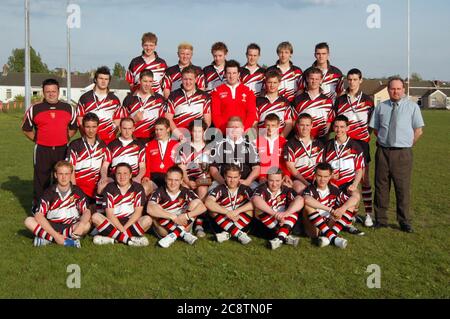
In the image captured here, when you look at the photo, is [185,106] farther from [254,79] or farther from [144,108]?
[254,79]

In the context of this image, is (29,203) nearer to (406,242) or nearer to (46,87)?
(46,87)

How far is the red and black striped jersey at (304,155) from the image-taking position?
6.52m

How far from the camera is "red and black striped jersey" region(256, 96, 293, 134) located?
6980 millimetres

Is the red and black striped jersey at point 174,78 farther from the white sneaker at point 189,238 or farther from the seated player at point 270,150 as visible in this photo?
the white sneaker at point 189,238

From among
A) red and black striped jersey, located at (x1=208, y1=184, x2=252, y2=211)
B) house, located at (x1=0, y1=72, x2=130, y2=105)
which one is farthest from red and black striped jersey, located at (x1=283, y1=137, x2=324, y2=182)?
house, located at (x1=0, y1=72, x2=130, y2=105)

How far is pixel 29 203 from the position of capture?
8.08 m

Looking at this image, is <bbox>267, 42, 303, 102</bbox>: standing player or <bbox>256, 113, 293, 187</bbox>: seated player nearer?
<bbox>256, 113, 293, 187</bbox>: seated player

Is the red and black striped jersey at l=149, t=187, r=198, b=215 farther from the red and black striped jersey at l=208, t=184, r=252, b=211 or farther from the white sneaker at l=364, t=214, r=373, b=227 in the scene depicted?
the white sneaker at l=364, t=214, r=373, b=227

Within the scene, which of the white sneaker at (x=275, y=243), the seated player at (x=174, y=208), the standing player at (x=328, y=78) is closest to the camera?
the white sneaker at (x=275, y=243)

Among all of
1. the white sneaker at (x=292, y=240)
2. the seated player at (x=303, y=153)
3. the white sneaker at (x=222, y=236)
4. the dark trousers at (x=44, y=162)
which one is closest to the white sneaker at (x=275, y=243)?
the white sneaker at (x=292, y=240)

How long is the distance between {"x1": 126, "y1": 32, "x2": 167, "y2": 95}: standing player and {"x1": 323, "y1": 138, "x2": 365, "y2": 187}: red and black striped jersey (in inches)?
114

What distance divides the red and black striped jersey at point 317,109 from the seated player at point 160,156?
6.42 ft
